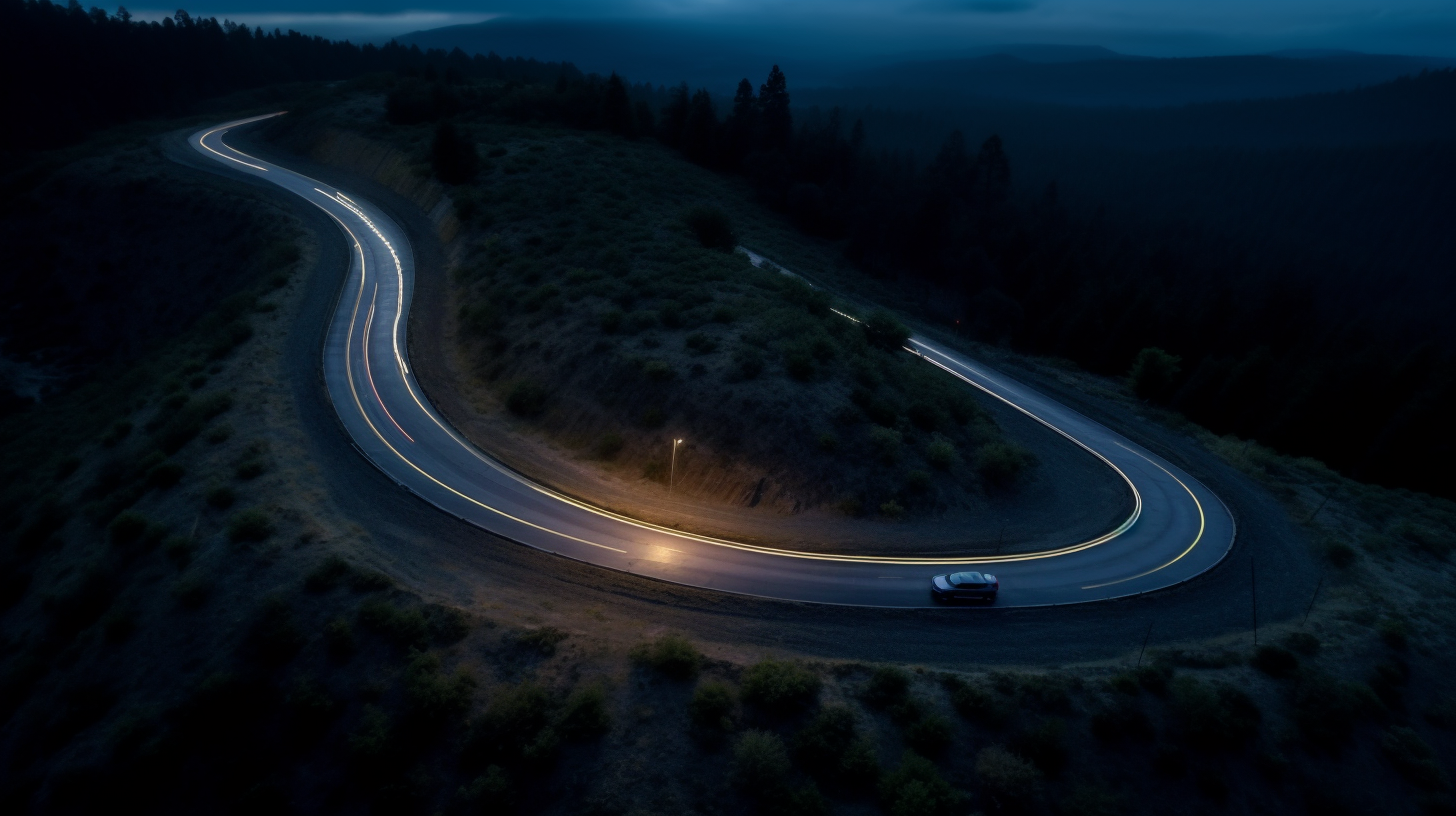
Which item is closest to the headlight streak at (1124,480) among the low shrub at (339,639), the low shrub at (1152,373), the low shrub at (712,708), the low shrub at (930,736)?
the low shrub at (930,736)

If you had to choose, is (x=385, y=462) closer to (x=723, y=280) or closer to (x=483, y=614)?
(x=483, y=614)

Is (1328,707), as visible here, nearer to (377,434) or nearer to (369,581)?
(369,581)

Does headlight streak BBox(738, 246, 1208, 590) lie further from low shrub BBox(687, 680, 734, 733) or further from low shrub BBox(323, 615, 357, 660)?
low shrub BBox(323, 615, 357, 660)

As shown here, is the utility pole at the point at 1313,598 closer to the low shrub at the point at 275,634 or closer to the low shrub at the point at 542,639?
the low shrub at the point at 542,639

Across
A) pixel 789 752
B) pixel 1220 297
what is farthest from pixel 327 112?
pixel 1220 297

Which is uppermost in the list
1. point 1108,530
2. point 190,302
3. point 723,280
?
point 723,280

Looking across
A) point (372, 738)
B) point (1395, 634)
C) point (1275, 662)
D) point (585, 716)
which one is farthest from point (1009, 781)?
point (1395, 634)
